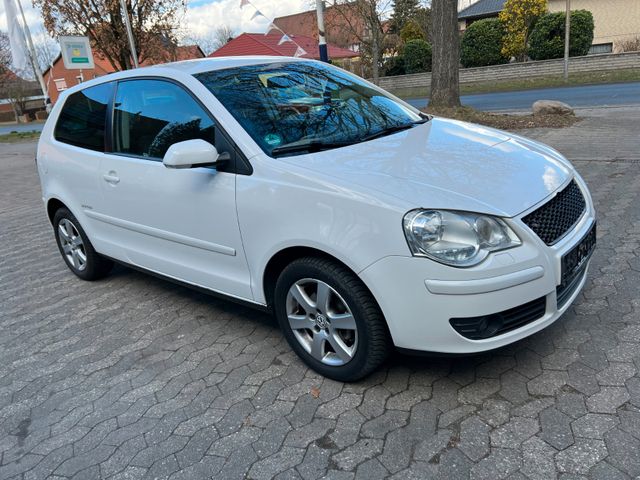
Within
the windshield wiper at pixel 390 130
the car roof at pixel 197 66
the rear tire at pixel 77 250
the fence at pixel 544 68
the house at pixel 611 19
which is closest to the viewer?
the windshield wiper at pixel 390 130

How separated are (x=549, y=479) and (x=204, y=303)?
111 inches

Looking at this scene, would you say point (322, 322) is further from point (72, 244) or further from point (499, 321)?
point (72, 244)

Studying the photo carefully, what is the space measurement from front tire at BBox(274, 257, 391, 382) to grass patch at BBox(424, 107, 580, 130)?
9.03 m

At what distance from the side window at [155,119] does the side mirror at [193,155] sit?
186 mm

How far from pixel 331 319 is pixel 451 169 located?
1.00m

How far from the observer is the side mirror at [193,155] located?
9.74 feet

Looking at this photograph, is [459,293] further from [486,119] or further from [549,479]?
[486,119]

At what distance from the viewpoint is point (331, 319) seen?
2.84 metres

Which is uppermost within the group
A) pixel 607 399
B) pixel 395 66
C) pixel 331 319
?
pixel 331 319

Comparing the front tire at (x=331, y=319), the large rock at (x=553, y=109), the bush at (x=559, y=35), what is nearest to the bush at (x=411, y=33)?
the bush at (x=559, y=35)

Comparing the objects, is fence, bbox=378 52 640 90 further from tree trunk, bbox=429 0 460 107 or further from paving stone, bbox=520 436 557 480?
paving stone, bbox=520 436 557 480

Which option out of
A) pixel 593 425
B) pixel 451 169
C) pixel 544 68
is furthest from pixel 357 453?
pixel 544 68

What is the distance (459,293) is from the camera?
240 cm

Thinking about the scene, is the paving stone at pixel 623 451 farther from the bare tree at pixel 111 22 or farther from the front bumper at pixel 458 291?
the bare tree at pixel 111 22
